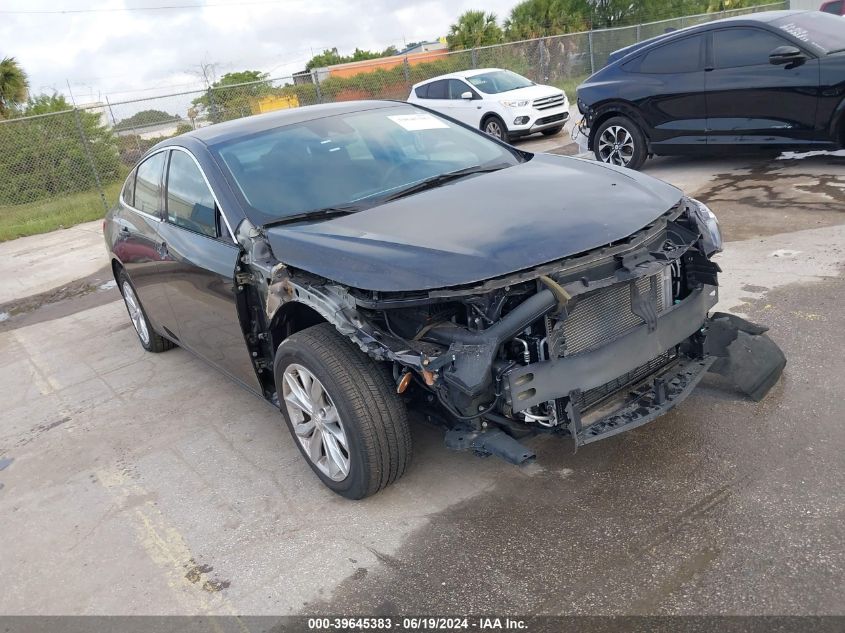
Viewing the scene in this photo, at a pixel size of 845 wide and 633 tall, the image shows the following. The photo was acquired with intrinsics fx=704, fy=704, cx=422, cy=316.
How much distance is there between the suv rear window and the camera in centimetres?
827

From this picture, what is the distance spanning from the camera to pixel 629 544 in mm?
2781

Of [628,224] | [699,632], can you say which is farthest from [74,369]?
[699,632]

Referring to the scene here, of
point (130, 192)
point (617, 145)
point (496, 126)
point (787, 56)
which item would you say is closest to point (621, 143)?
point (617, 145)

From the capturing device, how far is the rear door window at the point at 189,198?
12.7 ft

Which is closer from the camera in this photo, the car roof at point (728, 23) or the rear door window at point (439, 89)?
the car roof at point (728, 23)

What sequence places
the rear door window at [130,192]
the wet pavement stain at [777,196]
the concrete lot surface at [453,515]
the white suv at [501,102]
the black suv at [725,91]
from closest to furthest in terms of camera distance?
the concrete lot surface at [453,515], the rear door window at [130,192], the wet pavement stain at [777,196], the black suv at [725,91], the white suv at [501,102]

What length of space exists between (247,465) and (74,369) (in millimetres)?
2761

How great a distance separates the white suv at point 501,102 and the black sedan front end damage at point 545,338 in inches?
439

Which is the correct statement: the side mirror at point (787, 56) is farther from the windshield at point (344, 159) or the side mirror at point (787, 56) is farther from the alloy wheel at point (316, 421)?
the alloy wheel at point (316, 421)

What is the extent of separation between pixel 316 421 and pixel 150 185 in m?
2.53

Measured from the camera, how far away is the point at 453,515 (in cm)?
313

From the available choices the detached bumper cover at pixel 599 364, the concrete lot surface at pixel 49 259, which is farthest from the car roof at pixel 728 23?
the concrete lot surface at pixel 49 259

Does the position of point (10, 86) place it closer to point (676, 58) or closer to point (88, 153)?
point (88, 153)

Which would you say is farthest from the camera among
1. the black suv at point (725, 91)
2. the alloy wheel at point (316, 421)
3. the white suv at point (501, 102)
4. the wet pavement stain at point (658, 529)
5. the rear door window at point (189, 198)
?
the white suv at point (501, 102)
